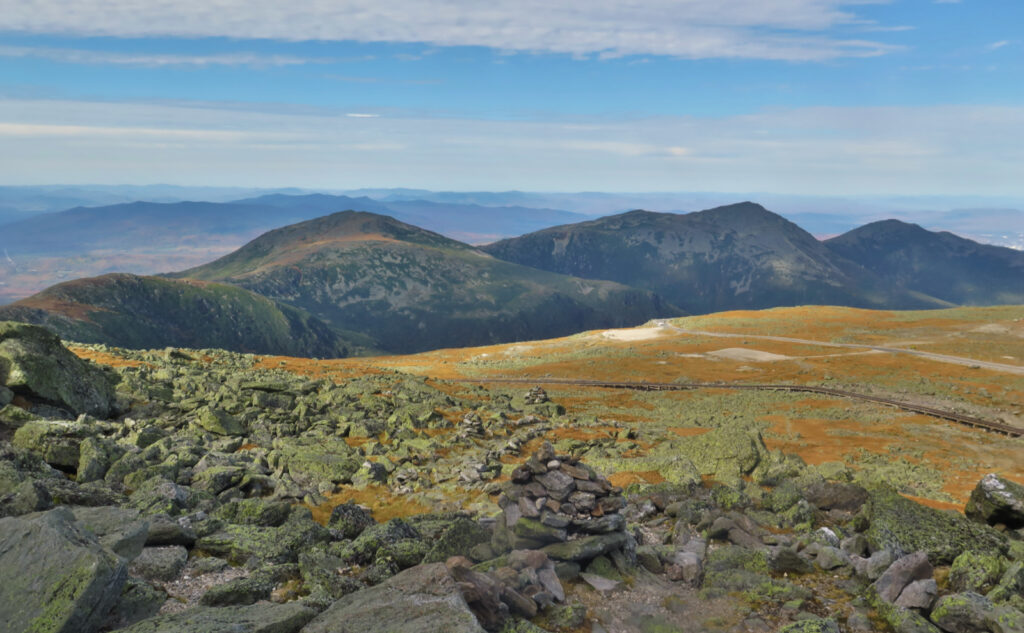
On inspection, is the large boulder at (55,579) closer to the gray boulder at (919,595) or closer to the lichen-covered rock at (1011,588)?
the gray boulder at (919,595)

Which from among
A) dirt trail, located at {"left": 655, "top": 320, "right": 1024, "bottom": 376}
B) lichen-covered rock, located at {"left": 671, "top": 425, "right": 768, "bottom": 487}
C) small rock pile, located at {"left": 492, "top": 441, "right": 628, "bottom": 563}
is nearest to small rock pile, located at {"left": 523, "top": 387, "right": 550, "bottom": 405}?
lichen-covered rock, located at {"left": 671, "top": 425, "right": 768, "bottom": 487}

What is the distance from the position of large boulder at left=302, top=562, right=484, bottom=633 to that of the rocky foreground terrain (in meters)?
0.05

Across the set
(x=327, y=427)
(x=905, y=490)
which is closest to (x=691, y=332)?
(x=905, y=490)

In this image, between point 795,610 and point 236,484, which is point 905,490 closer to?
point 795,610

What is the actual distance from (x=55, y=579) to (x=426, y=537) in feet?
30.7

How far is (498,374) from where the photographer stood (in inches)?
3519

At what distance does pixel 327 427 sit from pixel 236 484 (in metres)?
12.3

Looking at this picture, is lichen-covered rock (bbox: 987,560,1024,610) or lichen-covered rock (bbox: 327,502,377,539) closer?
lichen-covered rock (bbox: 987,560,1024,610)

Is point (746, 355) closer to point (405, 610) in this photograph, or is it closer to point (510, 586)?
point (510, 586)

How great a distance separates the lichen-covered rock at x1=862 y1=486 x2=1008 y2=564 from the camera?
724 inches

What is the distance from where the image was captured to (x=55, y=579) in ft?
35.7

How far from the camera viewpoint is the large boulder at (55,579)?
1043cm

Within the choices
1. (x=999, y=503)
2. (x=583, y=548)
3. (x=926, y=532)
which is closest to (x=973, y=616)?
(x=926, y=532)

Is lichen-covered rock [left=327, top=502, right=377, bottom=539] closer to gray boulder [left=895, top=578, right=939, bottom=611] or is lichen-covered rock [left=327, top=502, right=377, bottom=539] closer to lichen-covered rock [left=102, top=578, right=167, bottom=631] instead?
lichen-covered rock [left=102, top=578, right=167, bottom=631]
